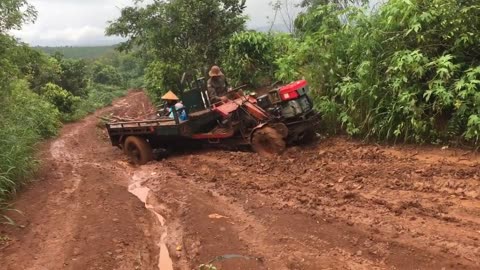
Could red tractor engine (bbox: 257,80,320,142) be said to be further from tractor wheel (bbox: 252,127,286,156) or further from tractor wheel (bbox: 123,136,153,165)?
tractor wheel (bbox: 123,136,153,165)

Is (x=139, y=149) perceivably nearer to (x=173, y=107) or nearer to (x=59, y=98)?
(x=173, y=107)

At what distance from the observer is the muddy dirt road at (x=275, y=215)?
4539 mm

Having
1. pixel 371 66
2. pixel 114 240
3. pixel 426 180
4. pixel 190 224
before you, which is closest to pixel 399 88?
pixel 371 66

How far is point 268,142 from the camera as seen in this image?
8.64m

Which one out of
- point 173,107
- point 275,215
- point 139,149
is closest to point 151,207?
point 275,215

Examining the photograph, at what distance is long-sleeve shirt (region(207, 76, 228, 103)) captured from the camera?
1016cm

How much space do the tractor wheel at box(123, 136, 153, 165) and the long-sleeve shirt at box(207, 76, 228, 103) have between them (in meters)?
1.95

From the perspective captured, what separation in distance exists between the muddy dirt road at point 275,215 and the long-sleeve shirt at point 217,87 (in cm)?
188

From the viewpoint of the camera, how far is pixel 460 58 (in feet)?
23.5

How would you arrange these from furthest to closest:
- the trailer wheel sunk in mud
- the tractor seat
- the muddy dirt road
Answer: the tractor seat, the trailer wheel sunk in mud, the muddy dirt road

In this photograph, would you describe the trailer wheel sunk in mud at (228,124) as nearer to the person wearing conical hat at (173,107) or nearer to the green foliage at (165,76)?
the person wearing conical hat at (173,107)

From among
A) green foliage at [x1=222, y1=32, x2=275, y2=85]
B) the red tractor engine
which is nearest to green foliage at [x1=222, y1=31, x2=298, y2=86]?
green foliage at [x1=222, y1=32, x2=275, y2=85]

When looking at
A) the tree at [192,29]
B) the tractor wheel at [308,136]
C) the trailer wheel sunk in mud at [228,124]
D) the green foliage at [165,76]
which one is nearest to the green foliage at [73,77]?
the green foliage at [165,76]

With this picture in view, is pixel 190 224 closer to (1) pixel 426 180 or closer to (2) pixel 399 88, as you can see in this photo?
(1) pixel 426 180
